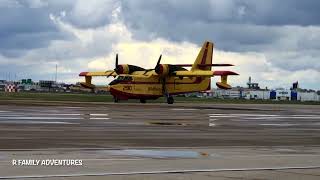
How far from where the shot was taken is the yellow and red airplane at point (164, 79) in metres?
68.2

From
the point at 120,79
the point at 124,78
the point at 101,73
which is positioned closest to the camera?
the point at 120,79

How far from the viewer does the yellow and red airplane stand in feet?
224

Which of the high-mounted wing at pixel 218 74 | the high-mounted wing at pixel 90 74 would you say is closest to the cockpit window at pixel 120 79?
the high-mounted wing at pixel 90 74

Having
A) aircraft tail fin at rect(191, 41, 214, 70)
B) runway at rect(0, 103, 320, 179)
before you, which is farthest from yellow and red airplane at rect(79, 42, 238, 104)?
runway at rect(0, 103, 320, 179)

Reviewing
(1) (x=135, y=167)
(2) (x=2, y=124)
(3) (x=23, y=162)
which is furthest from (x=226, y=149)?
(2) (x=2, y=124)

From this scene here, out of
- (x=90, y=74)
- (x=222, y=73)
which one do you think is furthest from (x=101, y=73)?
(x=222, y=73)

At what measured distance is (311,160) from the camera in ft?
51.7

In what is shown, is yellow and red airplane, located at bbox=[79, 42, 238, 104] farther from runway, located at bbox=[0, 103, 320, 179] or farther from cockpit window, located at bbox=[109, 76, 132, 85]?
runway, located at bbox=[0, 103, 320, 179]

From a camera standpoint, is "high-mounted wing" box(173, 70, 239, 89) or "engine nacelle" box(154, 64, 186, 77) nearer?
"high-mounted wing" box(173, 70, 239, 89)

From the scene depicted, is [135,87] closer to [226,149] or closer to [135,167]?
[226,149]

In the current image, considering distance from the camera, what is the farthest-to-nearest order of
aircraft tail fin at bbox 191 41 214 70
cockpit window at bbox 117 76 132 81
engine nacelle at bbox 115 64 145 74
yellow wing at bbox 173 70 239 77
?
aircraft tail fin at bbox 191 41 214 70 < engine nacelle at bbox 115 64 145 74 < cockpit window at bbox 117 76 132 81 < yellow wing at bbox 173 70 239 77

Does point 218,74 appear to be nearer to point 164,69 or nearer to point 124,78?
point 164,69

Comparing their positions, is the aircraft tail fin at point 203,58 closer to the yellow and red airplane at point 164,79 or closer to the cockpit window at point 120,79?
the yellow and red airplane at point 164,79

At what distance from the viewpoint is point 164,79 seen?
7088 cm
